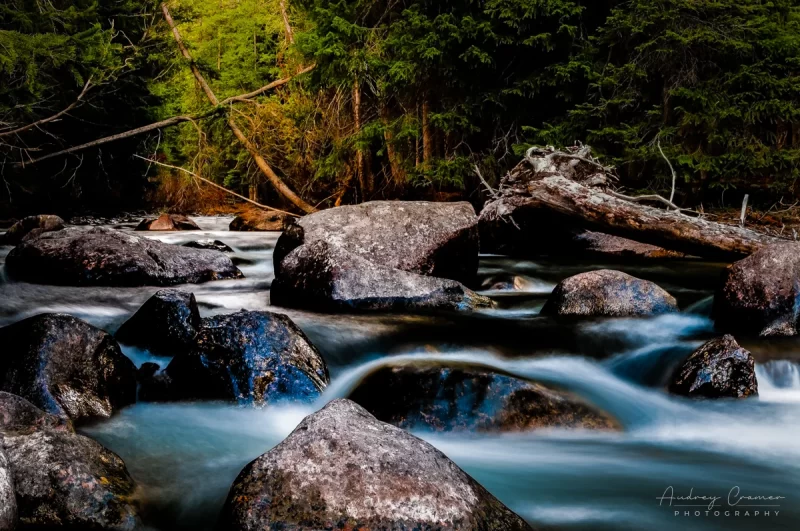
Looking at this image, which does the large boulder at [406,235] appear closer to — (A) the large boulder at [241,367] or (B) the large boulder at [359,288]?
(B) the large boulder at [359,288]

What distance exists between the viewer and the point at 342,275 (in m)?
6.26

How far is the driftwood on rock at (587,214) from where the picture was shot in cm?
736

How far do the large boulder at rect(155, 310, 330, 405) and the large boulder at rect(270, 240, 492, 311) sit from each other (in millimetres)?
1842

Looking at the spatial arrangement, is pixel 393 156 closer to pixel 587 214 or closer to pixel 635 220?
pixel 587 214

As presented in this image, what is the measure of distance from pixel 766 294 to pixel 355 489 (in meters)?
4.21

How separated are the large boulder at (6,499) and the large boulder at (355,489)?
75cm

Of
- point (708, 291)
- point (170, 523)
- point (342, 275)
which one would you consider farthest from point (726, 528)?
point (708, 291)

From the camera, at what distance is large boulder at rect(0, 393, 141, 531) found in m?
2.53

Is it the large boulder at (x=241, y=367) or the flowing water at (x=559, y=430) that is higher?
the large boulder at (x=241, y=367)

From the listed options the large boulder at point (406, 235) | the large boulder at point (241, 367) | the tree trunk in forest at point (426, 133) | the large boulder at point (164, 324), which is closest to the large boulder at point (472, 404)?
the large boulder at point (241, 367)

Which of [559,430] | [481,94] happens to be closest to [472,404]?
[559,430]

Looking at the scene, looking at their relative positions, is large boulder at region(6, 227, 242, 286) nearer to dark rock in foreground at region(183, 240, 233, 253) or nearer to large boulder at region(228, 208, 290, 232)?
dark rock in foreground at region(183, 240, 233, 253)

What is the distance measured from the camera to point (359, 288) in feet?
20.4

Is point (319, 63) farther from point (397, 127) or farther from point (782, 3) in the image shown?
point (782, 3)
